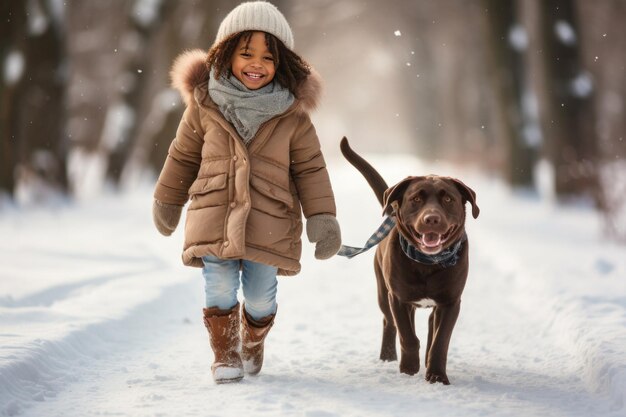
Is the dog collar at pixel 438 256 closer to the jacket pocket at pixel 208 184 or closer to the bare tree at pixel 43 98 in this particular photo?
the jacket pocket at pixel 208 184

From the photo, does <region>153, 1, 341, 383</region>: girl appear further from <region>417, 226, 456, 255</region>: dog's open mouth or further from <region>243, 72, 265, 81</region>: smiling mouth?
<region>417, 226, 456, 255</region>: dog's open mouth

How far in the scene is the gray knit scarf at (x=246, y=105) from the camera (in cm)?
434

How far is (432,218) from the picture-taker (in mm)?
4078

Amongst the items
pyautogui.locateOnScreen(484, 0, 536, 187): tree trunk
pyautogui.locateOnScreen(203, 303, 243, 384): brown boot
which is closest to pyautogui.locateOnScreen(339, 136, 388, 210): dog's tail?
pyautogui.locateOnScreen(203, 303, 243, 384): brown boot

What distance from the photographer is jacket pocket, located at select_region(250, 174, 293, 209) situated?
4.31 m

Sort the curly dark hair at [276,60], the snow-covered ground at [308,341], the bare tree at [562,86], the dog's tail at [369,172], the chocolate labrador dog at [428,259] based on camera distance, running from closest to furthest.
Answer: the snow-covered ground at [308,341], the chocolate labrador dog at [428,259], the curly dark hair at [276,60], the dog's tail at [369,172], the bare tree at [562,86]

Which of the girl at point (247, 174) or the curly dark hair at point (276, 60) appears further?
the curly dark hair at point (276, 60)

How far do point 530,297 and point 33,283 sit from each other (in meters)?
4.05

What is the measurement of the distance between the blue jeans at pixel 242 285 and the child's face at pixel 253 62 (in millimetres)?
946

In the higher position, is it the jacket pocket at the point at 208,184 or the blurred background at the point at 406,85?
the blurred background at the point at 406,85

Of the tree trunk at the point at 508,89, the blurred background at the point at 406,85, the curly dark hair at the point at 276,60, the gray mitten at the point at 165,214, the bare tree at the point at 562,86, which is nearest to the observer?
the curly dark hair at the point at 276,60

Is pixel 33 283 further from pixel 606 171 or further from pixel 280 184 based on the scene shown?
pixel 606 171

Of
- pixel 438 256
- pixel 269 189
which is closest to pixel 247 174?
pixel 269 189

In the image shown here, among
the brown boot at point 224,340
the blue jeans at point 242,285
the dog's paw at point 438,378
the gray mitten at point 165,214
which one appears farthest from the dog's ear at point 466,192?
the gray mitten at point 165,214
